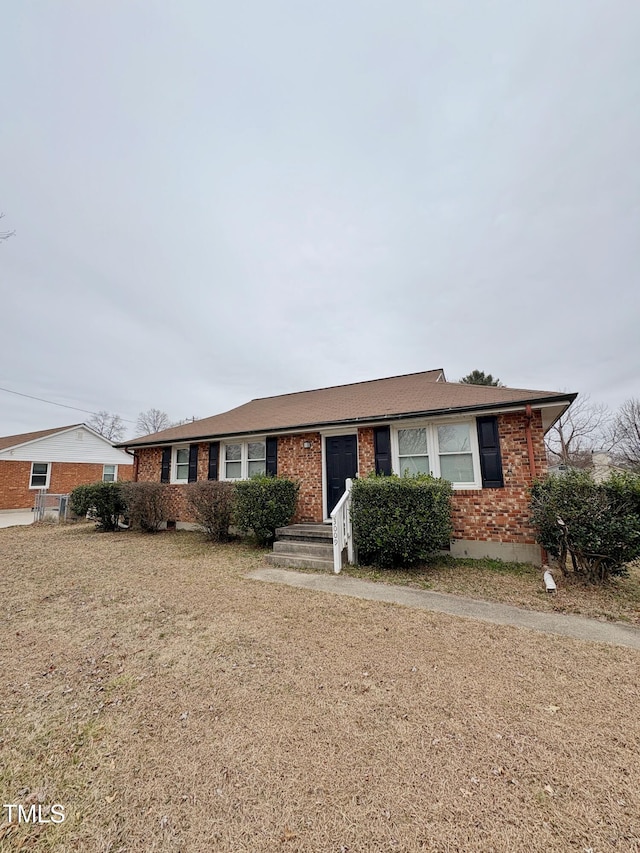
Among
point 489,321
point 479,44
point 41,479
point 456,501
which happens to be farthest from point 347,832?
point 41,479

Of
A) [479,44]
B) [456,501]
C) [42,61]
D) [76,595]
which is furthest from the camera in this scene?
[479,44]

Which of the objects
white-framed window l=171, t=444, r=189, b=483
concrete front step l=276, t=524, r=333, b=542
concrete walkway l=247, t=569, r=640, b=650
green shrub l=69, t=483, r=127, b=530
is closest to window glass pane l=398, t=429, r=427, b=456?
concrete front step l=276, t=524, r=333, b=542

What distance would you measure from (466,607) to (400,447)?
3978mm

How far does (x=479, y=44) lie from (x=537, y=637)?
457 inches

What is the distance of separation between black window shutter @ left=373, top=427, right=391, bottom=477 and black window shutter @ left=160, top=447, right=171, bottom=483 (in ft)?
23.8

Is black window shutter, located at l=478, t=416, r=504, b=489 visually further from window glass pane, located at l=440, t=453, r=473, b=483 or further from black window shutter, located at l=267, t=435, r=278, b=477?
black window shutter, located at l=267, t=435, r=278, b=477

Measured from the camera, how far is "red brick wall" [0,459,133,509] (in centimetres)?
1834

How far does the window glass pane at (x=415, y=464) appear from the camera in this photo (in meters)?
7.61

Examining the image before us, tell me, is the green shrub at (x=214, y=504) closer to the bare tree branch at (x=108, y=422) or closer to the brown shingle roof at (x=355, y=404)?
the brown shingle roof at (x=355, y=404)

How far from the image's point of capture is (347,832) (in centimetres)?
158

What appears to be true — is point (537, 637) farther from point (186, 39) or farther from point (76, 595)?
point (186, 39)

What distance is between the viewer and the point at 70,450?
21.3m

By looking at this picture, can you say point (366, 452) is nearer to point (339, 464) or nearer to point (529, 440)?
point (339, 464)

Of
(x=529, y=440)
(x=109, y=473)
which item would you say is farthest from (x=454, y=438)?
(x=109, y=473)
